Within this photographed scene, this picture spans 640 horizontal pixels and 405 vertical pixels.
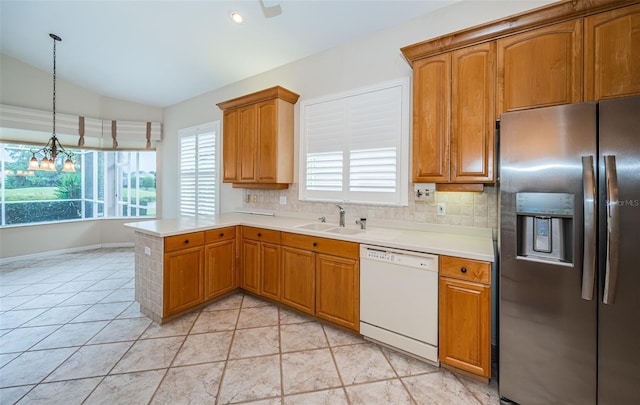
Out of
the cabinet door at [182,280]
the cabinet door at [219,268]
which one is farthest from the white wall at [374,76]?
the cabinet door at [182,280]

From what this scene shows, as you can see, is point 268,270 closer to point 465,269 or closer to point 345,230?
point 345,230

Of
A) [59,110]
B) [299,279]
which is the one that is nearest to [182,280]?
[299,279]

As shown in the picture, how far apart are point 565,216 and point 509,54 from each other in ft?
4.02

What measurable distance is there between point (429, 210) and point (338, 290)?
117 cm

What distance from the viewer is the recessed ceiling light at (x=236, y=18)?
2.94 meters

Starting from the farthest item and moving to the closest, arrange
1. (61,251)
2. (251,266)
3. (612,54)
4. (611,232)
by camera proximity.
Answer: (61,251) → (251,266) → (612,54) → (611,232)

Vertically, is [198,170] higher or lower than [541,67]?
lower

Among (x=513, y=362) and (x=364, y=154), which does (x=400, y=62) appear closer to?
(x=364, y=154)

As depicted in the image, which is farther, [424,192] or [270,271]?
[270,271]

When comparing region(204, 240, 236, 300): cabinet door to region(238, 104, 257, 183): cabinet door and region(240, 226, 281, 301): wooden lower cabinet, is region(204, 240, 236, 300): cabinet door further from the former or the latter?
region(238, 104, 257, 183): cabinet door

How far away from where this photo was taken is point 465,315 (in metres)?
1.84

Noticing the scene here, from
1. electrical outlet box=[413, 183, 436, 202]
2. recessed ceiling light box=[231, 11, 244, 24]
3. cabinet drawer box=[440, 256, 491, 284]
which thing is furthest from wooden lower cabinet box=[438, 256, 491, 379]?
recessed ceiling light box=[231, 11, 244, 24]

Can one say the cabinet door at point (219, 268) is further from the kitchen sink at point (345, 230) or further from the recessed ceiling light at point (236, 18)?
the recessed ceiling light at point (236, 18)

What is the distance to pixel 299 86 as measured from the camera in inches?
139
